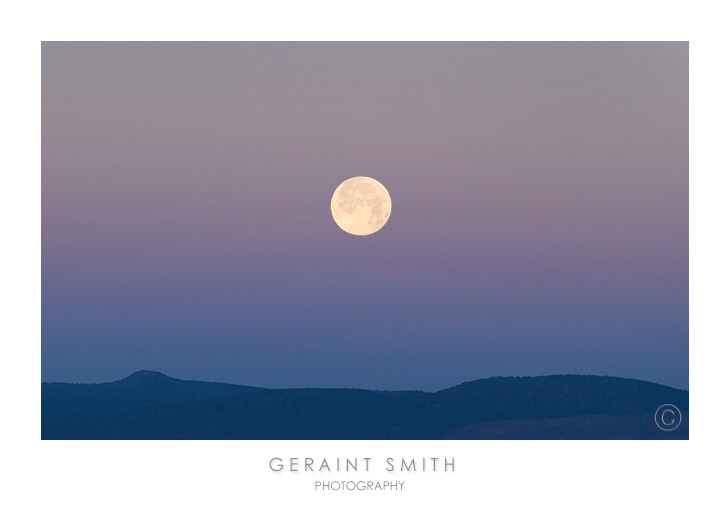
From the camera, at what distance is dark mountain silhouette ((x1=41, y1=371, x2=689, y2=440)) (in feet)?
43.4

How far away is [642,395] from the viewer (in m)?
13.4

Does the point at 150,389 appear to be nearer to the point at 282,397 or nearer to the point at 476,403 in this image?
the point at 282,397

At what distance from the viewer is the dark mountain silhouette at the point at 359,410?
1322cm

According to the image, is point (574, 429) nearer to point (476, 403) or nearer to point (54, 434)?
point (476, 403)

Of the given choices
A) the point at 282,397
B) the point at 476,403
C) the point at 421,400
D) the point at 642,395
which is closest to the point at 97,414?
the point at 282,397

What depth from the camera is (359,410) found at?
1352cm

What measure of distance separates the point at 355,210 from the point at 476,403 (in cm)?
373

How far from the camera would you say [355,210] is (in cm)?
1413
